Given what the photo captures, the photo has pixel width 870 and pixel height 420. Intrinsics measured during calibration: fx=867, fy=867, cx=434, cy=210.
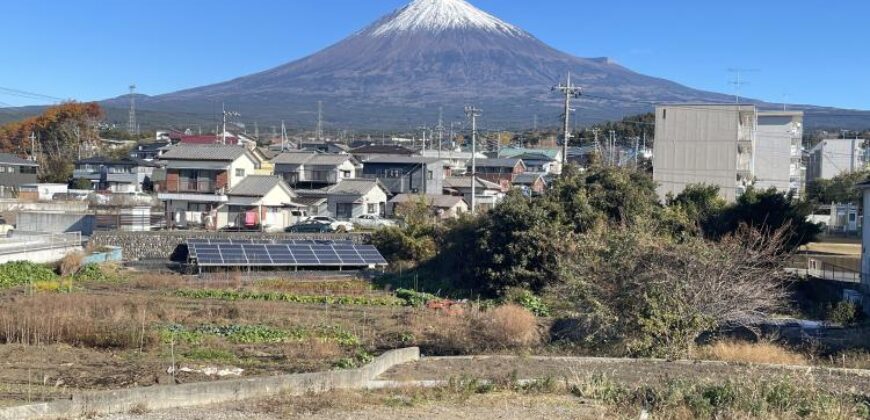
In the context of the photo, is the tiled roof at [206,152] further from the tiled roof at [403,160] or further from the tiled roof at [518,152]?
the tiled roof at [518,152]

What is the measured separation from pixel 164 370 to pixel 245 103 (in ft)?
486

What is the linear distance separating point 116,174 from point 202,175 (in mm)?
14260

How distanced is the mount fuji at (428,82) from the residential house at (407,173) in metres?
86.6

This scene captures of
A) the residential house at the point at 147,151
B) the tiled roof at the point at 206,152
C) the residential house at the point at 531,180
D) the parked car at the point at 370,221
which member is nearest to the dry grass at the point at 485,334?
the parked car at the point at 370,221

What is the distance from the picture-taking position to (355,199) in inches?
1638

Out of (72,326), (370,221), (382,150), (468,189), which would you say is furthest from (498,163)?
(72,326)

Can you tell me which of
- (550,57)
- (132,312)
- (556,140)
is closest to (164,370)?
(132,312)

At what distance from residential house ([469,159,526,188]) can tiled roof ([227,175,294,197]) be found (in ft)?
71.6

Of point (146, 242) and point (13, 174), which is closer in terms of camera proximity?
point (146, 242)

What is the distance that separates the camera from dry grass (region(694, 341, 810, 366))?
12164mm

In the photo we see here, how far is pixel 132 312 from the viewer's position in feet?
54.3

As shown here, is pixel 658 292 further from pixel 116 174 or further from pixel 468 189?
pixel 116 174

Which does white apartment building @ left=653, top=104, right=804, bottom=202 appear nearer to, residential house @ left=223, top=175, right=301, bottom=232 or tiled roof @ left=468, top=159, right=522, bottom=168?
residential house @ left=223, top=175, right=301, bottom=232

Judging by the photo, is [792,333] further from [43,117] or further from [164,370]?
[43,117]
